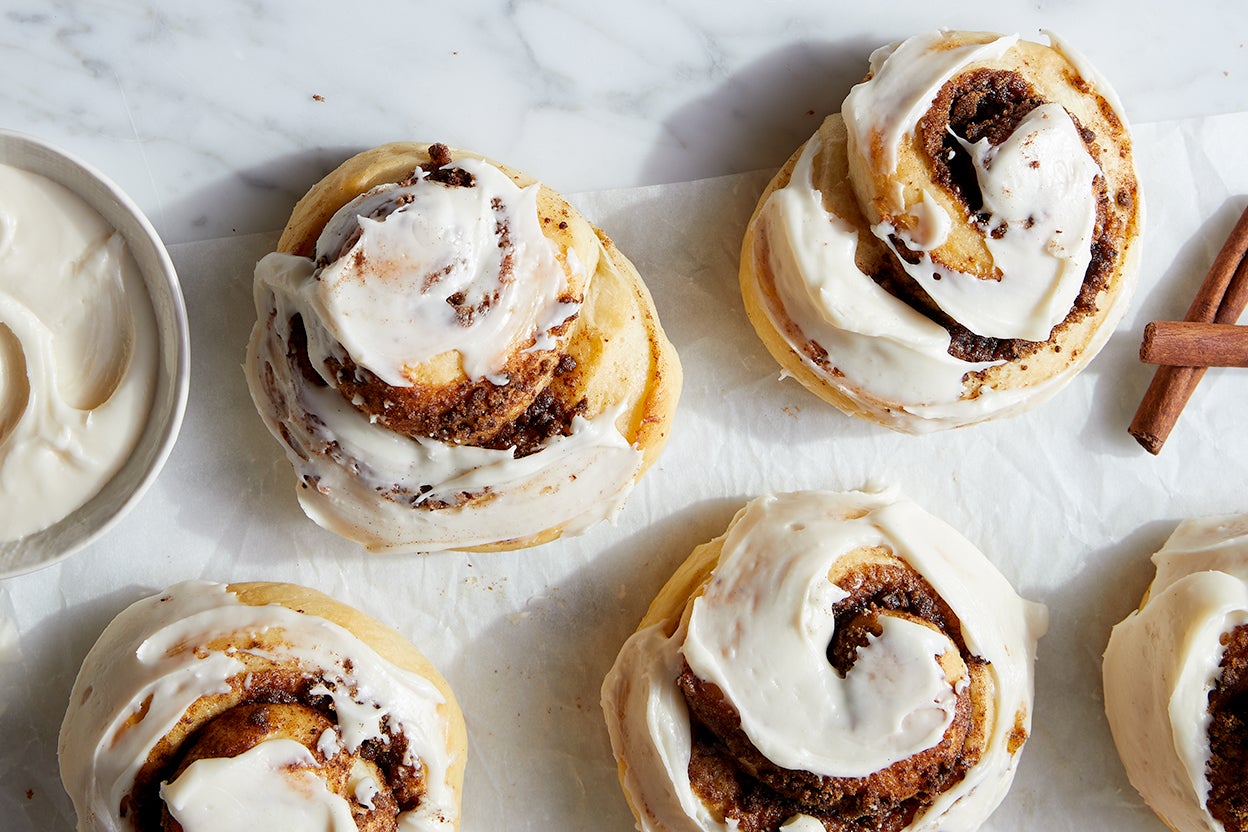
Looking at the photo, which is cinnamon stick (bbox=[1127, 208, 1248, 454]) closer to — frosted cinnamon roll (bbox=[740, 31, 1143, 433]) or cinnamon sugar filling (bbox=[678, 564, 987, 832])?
frosted cinnamon roll (bbox=[740, 31, 1143, 433])

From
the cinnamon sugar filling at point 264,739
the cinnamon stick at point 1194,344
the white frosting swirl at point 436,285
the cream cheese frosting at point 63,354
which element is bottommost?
the cinnamon sugar filling at point 264,739

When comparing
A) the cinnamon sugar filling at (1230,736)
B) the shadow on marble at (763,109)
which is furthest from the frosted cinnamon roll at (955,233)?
the cinnamon sugar filling at (1230,736)

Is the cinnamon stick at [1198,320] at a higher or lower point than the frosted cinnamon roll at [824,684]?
higher

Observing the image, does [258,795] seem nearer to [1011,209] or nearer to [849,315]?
[849,315]

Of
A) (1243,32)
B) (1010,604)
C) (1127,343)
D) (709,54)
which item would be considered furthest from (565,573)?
(1243,32)

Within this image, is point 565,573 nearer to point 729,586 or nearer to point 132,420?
point 729,586

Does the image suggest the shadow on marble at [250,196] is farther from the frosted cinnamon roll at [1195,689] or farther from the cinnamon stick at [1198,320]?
the frosted cinnamon roll at [1195,689]

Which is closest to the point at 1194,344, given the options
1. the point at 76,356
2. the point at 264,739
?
the point at 264,739
